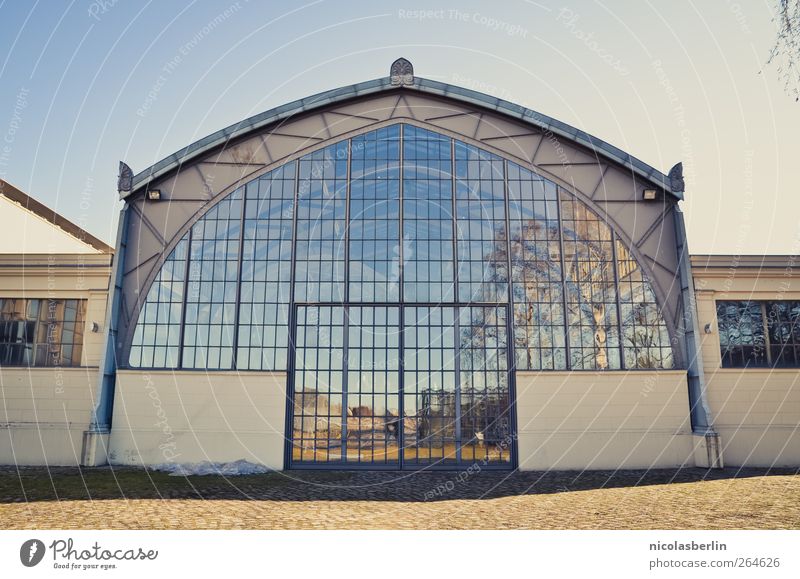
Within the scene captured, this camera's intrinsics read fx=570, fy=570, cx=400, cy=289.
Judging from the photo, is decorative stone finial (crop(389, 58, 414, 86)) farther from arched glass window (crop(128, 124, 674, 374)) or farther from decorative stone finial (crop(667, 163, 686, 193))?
decorative stone finial (crop(667, 163, 686, 193))

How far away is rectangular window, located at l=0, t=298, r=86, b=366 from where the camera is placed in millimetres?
20234

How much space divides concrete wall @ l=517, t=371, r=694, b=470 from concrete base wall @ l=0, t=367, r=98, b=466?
587 inches

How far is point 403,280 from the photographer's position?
810 inches

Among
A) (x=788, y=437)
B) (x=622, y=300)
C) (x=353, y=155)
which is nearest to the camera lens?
(x=788, y=437)

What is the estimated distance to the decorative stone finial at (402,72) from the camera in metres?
21.5

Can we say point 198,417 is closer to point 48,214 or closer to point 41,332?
point 41,332

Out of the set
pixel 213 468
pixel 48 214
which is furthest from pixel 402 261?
pixel 48 214

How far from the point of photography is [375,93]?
71.1ft

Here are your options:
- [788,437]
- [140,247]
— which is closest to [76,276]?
[140,247]

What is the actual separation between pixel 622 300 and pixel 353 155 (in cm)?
1116

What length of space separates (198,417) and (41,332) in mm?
6775

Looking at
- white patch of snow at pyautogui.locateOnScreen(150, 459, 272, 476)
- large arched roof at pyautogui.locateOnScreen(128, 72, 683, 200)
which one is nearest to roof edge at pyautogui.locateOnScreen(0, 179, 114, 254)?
large arched roof at pyautogui.locateOnScreen(128, 72, 683, 200)

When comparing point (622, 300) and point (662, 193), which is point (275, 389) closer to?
point (622, 300)

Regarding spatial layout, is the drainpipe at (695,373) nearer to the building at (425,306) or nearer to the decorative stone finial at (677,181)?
the building at (425,306)
